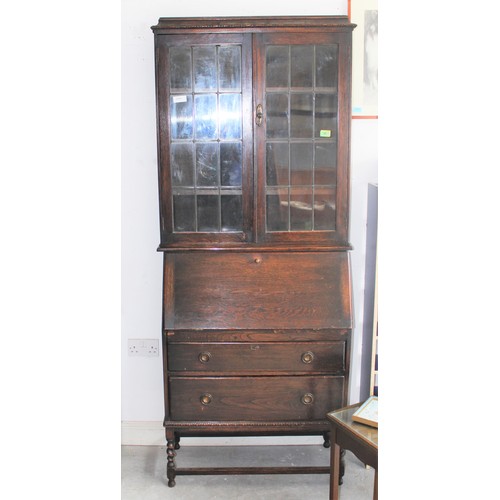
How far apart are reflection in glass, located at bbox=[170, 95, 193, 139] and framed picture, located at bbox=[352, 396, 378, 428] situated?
125cm

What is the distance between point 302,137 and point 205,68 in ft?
1.58

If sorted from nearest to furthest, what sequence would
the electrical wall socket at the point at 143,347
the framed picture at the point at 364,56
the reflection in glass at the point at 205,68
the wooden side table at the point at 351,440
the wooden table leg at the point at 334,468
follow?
the wooden side table at the point at 351,440
the wooden table leg at the point at 334,468
the reflection in glass at the point at 205,68
the framed picture at the point at 364,56
the electrical wall socket at the point at 143,347

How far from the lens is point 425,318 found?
1.03ft

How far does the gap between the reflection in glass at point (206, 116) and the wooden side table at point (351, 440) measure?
121 cm

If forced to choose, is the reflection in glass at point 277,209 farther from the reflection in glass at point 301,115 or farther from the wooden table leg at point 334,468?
the wooden table leg at point 334,468

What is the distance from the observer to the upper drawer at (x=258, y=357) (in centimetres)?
232

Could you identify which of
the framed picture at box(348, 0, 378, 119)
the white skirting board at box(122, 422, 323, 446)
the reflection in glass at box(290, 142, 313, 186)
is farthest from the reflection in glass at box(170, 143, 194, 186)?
the white skirting board at box(122, 422, 323, 446)

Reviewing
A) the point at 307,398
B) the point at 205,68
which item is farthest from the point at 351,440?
the point at 205,68

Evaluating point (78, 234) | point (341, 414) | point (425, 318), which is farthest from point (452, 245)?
point (341, 414)

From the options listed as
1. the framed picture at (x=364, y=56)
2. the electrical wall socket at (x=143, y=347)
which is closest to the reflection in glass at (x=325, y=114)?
the framed picture at (x=364, y=56)

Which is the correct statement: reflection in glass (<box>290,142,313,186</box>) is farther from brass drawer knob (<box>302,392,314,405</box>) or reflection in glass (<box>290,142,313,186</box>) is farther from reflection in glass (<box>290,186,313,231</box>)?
brass drawer knob (<box>302,392,314,405</box>)

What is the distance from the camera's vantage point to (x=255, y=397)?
236cm

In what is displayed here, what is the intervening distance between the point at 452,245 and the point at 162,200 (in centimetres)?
212

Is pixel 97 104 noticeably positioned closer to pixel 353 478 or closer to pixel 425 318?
pixel 425 318
